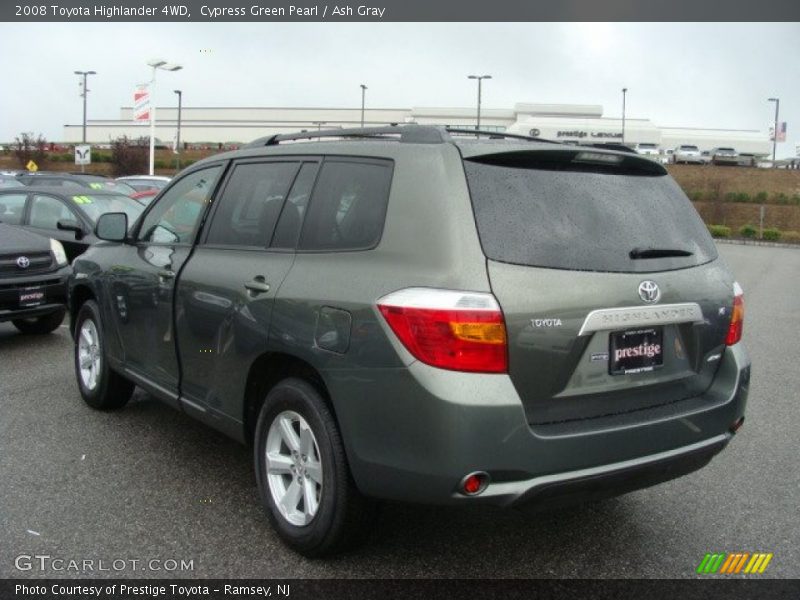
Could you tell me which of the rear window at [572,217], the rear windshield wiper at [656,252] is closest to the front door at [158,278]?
the rear window at [572,217]

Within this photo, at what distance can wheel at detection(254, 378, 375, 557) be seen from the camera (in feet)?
9.98

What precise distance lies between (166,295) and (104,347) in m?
1.21

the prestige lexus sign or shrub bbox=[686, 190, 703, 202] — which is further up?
the prestige lexus sign

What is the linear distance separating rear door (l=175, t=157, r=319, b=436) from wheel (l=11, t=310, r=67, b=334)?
→ 4.89 meters

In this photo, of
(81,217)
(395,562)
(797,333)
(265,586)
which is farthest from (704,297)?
(81,217)

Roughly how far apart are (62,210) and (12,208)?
94cm

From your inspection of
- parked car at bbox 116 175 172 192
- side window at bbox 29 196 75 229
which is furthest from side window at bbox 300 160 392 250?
parked car at bbox 116 175 172 192

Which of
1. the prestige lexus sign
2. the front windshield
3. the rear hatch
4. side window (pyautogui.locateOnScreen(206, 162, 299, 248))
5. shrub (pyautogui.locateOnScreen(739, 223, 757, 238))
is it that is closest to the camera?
the rear hatch

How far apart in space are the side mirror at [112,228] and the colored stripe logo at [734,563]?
12.7 feet

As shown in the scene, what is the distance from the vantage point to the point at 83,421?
17.1ft

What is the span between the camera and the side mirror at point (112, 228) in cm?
493

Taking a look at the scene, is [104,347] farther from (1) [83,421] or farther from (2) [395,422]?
(2) [395,422]

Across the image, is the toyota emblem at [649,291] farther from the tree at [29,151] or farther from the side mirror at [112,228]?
the tree at [29,151]

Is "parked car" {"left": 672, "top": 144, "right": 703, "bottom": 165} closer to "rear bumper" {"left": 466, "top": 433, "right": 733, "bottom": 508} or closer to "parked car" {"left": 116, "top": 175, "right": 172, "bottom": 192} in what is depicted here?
"parked car" {"left": 116, "top": 175, "right": 172, "bottom": 192}
